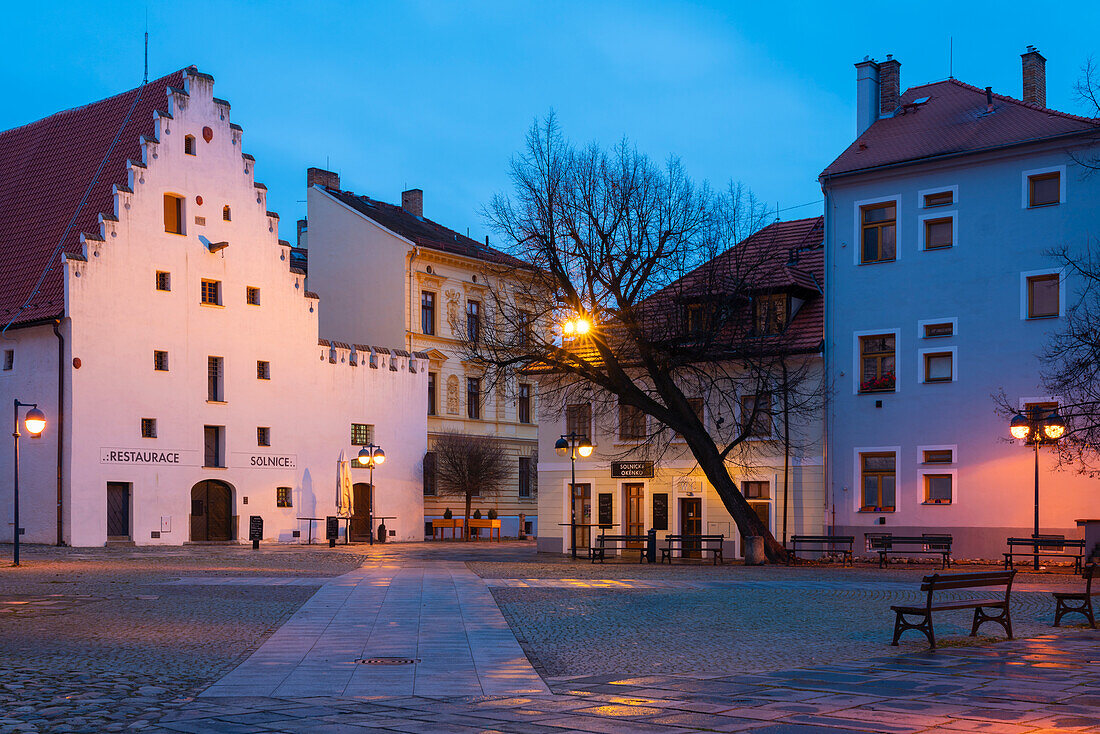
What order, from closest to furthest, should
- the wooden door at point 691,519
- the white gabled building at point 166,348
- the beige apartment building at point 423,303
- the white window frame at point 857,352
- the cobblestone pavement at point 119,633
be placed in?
the cobblestone pavement at point 119,633 < the white window frame at point 857,352 < the wooden door at point 691,519 < the white gabled building at point 166,348 < the beige apartment building at point 423,303

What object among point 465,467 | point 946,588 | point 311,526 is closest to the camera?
point 946,588

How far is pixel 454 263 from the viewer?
58.9m

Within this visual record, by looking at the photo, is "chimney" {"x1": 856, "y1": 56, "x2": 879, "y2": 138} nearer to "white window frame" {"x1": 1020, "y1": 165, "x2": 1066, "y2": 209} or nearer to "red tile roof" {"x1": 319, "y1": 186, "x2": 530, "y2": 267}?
"white window frame" {"x1": 1020, "y1": 165, "x2": 1066, "y2": 209}

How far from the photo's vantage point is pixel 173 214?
1747 inches

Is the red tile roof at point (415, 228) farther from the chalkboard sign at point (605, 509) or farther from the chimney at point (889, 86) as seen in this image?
the chimney at point (889, 86)

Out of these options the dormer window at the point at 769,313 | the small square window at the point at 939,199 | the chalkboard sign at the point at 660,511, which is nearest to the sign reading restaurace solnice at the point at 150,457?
the chalkboard sign at the point at 660,511

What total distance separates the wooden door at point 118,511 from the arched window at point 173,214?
9281 mm

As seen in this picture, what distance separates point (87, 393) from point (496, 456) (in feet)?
70.7

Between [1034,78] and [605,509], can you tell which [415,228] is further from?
[1034,78]

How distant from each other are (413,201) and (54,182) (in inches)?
905

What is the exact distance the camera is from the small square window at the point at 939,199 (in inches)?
1387

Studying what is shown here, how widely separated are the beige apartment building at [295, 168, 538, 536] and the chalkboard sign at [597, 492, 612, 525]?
1591cm

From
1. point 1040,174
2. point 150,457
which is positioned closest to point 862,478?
point 1040,174

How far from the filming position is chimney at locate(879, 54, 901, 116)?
39.8 metres
